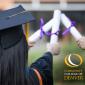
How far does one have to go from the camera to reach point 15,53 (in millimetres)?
1569

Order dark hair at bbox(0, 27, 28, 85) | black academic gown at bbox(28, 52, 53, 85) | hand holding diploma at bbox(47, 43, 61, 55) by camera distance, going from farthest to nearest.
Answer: hand holding diploma at bbox(47, 43, 61, 55)
black academic gown at bbox(28, 52, 53, 85)
dark hair at bbox(0, 27, 28, 85)

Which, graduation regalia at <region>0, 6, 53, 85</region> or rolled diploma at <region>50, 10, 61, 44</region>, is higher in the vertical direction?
rolled diploma at <region>50, 10, 61, 44</region>

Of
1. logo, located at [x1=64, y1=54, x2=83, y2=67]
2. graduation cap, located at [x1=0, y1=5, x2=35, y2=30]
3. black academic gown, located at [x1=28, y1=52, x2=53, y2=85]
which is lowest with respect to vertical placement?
black academic gown, located at [x1=28, y1=52, x2=53, y2=85]

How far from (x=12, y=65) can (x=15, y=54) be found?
0.05m

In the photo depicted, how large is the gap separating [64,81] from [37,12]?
1.70ft

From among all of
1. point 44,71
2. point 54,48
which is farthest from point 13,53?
point 54,48

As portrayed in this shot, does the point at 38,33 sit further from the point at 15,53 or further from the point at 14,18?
the point at 15,53

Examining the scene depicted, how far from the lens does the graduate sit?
5.14 feet

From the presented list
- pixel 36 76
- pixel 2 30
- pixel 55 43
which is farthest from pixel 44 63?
pixel 55 43

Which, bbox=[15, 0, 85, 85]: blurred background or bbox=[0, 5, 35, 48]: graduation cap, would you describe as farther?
bbox=[15, 0, 85, 85]: blurred background

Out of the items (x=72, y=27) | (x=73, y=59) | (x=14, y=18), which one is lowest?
(x=73, y=59)

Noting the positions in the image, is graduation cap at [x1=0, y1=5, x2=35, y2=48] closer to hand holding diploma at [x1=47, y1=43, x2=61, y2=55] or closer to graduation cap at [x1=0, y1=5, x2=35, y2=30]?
graduation cap at [x1=0, y1=5, x2=35, y2=30]

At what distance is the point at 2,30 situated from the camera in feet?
5.37

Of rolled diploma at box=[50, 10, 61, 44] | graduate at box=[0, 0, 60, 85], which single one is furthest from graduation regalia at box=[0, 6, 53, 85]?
rolled diploma at box=[50, 10, 61, 44]
